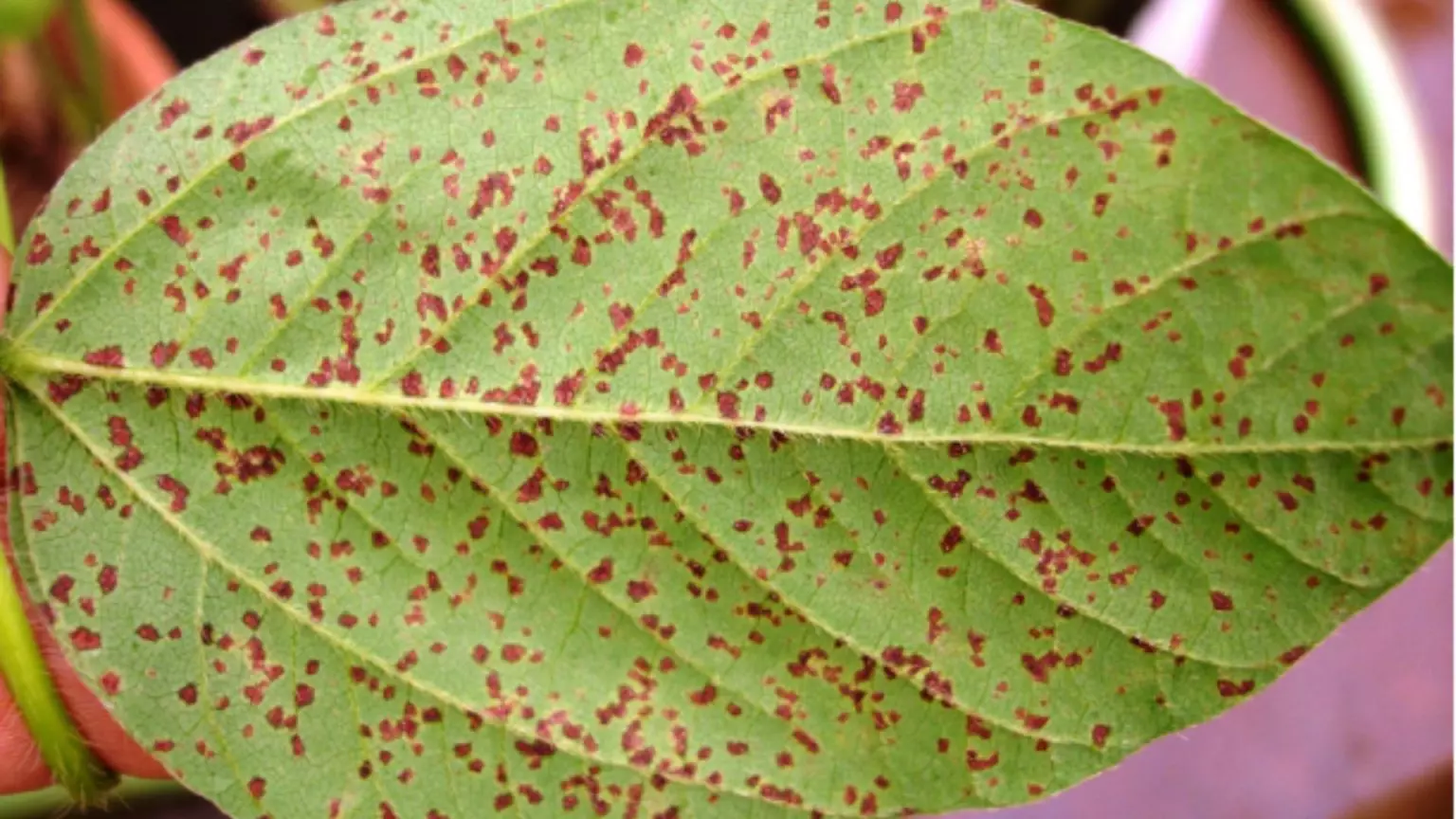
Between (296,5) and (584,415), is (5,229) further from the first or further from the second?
(296,5)

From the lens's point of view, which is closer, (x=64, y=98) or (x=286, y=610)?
(x=286, y=610)

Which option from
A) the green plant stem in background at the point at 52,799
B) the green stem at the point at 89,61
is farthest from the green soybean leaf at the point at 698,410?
the green stem at the point at 89,61

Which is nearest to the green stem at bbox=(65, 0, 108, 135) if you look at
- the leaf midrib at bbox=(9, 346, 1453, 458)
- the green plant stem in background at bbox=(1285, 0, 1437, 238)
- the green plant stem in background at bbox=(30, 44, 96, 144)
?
the green plant stem in background at bbox=(30, 44, 96, 144)

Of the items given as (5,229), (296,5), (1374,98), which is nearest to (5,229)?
(5,229)

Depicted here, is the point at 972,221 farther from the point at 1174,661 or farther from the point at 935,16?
the point at 1174,661

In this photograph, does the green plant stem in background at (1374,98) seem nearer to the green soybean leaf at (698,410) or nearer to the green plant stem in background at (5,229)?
the green soybean leaf at (698,410)

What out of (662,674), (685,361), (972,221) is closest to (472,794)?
(662,674)
